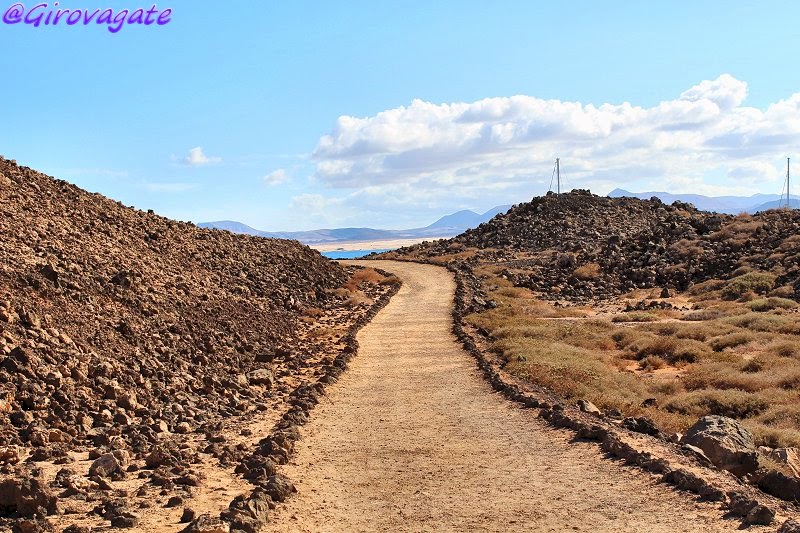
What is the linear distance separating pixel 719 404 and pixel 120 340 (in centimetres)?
1239

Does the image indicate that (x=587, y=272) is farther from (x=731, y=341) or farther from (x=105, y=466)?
(x=105, y=466)

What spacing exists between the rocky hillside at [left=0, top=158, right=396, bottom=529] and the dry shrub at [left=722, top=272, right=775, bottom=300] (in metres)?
18.5

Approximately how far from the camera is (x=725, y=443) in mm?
11273

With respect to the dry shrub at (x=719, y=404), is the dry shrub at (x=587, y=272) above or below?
above

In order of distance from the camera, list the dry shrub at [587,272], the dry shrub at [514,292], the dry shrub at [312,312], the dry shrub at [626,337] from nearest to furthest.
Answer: the dry shrub at [626,337] < the dry shrub at [312,312] < the dry shrub at [514,292] < the dry shrub at [587,272]

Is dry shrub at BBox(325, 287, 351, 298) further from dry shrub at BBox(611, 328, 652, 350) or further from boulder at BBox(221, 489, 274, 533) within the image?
boulder at BBox(221, 489, 274, 533)

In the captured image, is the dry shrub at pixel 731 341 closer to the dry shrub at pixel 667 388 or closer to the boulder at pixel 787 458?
the dry shrub at pixel 667 388

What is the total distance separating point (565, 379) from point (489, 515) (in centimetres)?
911

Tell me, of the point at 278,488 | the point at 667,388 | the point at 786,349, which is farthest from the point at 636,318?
the point at 278,488

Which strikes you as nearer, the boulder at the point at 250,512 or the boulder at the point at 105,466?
the boulder at the point at 250,512

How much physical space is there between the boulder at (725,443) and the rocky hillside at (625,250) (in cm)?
2838

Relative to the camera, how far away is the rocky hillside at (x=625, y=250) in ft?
143

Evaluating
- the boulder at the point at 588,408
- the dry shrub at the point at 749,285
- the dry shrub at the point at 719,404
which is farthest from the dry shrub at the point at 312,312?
the dry shrub at the point at 749,285

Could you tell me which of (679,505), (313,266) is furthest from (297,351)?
(313,266)
